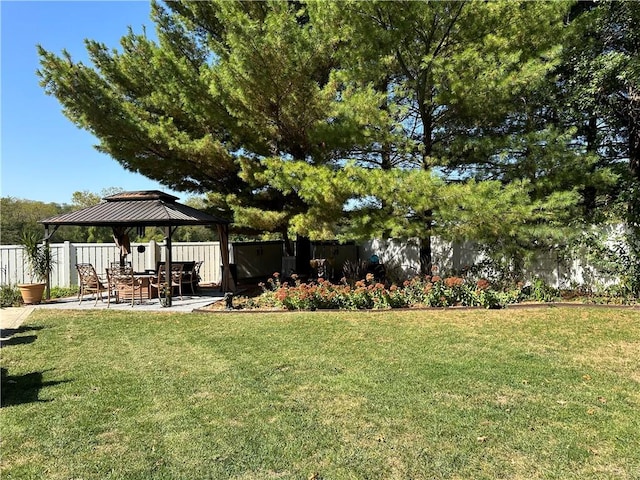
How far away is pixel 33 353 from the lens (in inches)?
237

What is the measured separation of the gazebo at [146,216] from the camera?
34.6 ft

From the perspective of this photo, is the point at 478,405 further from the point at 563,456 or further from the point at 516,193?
the point at 516,193

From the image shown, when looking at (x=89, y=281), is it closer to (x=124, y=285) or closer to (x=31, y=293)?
(x=124, y=285)

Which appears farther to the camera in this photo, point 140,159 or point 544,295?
point 140,159

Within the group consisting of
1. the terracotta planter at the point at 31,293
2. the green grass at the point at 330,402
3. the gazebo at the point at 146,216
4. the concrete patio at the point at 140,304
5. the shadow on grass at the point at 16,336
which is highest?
A: the gazebo at the point at 146,216

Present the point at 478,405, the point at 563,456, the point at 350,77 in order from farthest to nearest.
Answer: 1. the point at 350,77
2. the point at 478,405
3. the point at 563,456

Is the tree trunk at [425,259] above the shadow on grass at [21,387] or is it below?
above

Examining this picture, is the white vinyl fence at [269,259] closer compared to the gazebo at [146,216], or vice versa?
the white vinyl fence at [269,259]

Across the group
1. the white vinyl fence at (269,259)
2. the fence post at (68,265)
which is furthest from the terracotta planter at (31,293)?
the fence post at (68,265)

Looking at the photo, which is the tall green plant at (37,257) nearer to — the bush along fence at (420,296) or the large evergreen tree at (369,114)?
the large evergreen tree at (369,114)

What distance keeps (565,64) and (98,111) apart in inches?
444

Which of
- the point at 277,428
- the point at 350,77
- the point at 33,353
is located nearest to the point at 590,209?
the point at 350,77

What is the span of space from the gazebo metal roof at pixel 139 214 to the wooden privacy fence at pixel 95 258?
91.0 inches

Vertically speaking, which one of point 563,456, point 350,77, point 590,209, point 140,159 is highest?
point 350,77
